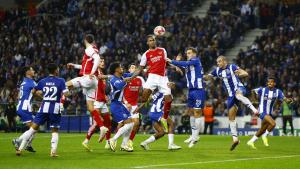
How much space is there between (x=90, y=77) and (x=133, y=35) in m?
24.4

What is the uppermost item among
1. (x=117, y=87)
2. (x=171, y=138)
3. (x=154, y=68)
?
(x=154, y=68)

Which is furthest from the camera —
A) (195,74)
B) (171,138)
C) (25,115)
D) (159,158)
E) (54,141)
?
(25,115)

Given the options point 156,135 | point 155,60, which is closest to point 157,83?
point 155,60

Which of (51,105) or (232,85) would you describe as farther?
(232,85)

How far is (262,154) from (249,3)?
25.3 meters

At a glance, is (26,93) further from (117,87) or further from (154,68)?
(154,68)

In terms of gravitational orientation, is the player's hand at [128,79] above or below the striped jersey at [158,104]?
above

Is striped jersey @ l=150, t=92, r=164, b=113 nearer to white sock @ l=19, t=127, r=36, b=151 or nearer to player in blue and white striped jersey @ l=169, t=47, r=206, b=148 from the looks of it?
player in blue and white striped jersey @ l=169, t=47, r=206, b=148

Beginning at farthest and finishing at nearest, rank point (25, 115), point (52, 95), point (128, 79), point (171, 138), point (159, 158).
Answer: point (25, 115) < point (171, 138) < point (128, 79) < point (52, 95) < point (159, 158)

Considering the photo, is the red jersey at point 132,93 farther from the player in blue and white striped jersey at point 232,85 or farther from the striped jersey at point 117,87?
the player in blue and white striped jersey at point 232,85

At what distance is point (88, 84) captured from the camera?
20469 millimetres

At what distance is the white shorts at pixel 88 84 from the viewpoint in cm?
2012

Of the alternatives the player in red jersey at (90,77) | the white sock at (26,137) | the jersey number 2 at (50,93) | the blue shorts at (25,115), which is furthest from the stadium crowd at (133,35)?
the white sock at (26,137)

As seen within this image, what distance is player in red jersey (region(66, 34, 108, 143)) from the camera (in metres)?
20.0
